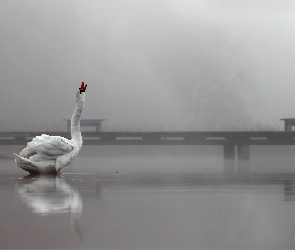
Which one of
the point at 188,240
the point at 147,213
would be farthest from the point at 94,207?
the point at 188,240

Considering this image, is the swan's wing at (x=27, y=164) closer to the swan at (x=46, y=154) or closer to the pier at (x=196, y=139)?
the swan at (x=46, y=154)

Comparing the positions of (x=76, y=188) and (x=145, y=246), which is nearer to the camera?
(x=145, y=246)

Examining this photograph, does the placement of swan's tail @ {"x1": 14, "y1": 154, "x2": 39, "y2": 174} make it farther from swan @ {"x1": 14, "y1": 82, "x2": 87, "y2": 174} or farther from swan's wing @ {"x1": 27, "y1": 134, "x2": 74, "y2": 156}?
swan's wing @ {"x1": 27, "y1": 134, "x2": 74, "y2": 156}

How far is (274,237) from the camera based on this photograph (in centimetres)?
632

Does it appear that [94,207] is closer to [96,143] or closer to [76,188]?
[76,188]

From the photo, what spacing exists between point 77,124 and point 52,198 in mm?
7241

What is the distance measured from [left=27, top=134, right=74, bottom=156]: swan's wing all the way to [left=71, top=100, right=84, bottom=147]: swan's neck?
68cm

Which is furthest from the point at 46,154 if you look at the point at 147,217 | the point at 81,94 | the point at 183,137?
the point at 183,137

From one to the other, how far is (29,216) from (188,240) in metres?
2.09

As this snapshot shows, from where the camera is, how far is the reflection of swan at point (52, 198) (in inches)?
311

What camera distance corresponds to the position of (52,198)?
962cm

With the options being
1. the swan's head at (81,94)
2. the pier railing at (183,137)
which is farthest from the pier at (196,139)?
the swan's head at (81,94)

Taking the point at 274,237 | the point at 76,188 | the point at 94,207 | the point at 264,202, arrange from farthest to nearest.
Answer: the point at 76,188, the point at 264,202, the point at 94,207, the point at 274,237

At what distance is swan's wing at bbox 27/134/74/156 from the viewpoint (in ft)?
50.5
